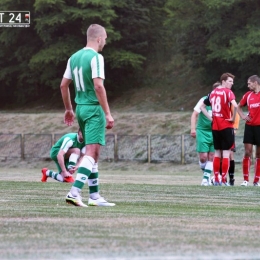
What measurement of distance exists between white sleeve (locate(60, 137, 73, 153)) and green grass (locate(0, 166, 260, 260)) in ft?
19.7

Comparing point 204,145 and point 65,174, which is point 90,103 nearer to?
point 65,174

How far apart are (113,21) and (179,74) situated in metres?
5.32

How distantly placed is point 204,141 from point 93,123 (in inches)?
364

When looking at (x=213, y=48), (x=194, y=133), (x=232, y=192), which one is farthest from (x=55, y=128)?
(x=232, y=192)

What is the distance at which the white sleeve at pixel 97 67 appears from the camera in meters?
11.4

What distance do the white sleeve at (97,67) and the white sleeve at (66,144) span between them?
27.4 ft

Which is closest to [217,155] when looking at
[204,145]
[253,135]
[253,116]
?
[253,135]

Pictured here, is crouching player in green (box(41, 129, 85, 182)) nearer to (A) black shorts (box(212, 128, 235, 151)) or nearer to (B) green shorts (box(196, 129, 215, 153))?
(B) green shorts (box(196, 129, 215, 153))

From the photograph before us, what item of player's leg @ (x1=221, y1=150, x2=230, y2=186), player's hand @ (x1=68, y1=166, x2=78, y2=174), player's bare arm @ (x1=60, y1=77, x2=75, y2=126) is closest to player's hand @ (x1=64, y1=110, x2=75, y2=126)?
player's bare arm @ (x1=60, y1=77, x2=75, y2=126)

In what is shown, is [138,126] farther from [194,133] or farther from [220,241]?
[220,241]

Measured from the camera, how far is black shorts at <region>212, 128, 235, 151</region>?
60.3 feet

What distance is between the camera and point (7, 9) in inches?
2387

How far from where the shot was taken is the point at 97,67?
452 inches

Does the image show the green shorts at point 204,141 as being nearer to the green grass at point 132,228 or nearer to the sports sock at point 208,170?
the sports sock at point 208,170
